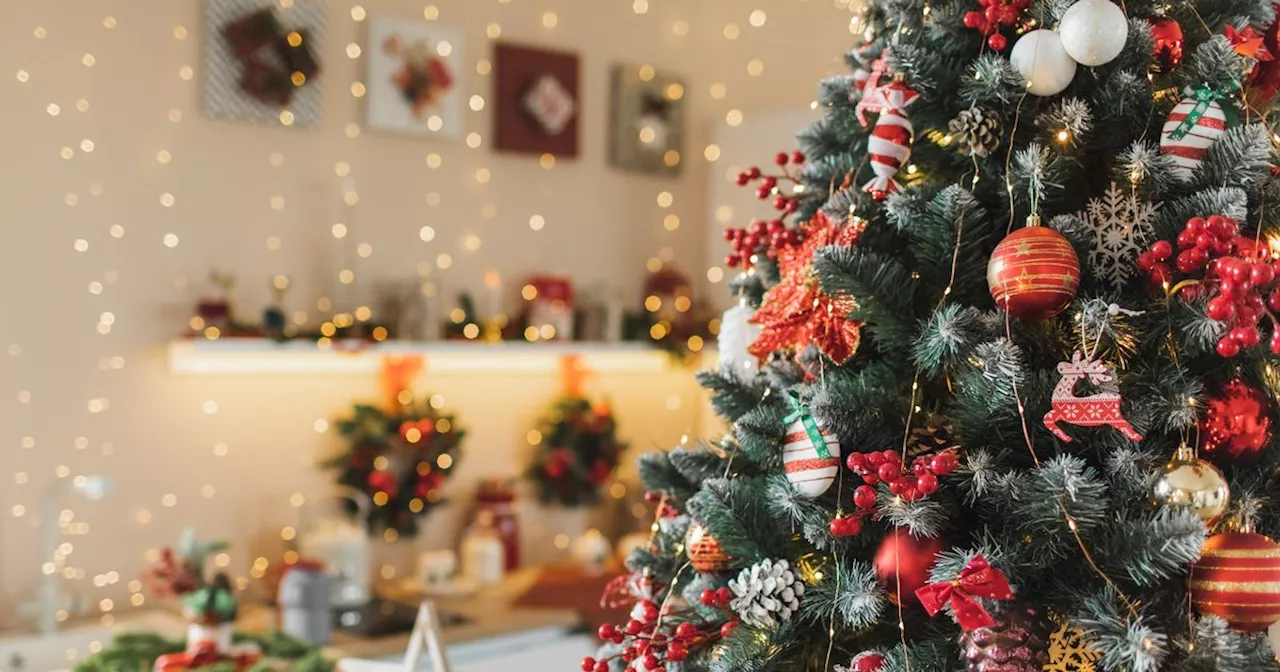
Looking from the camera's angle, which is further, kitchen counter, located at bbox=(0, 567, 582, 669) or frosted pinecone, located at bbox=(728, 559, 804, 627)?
kitchen counter, located at bbox=(0, 567, 582, 669)

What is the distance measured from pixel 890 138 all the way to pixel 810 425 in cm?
29

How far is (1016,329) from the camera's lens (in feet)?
3.53

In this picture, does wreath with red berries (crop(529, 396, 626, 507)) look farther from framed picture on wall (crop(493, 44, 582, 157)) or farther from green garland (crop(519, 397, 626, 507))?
framed picture on wall (crop(493, 44, 582, 157))

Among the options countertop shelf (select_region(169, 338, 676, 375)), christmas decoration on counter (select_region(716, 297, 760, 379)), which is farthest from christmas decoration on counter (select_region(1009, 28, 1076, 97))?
countertop shelf (select_region(169, 338, 676, 375))

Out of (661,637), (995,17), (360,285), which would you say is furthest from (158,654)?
(995,17)

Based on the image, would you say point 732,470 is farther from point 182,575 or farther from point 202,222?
point 202,222

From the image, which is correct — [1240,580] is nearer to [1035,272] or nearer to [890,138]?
[1035,272]

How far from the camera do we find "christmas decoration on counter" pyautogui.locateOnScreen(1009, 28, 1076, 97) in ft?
3.55

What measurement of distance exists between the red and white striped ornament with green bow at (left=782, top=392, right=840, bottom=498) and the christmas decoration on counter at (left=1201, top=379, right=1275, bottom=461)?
1.06 ft

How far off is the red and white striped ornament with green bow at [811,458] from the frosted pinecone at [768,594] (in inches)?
3.1

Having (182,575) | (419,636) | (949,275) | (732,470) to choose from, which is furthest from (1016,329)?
(182,575)

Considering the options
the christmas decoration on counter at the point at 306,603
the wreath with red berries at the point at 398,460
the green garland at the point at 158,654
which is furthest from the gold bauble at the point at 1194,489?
the wreath with red berries at the point at 398,460

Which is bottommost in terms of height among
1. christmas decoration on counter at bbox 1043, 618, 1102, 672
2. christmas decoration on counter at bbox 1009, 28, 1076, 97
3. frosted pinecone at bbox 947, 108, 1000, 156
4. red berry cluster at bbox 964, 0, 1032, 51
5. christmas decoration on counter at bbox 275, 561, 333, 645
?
christmas decoration on counter at bbox 275, 561, 333, 645

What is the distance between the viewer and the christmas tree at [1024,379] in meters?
0.98
